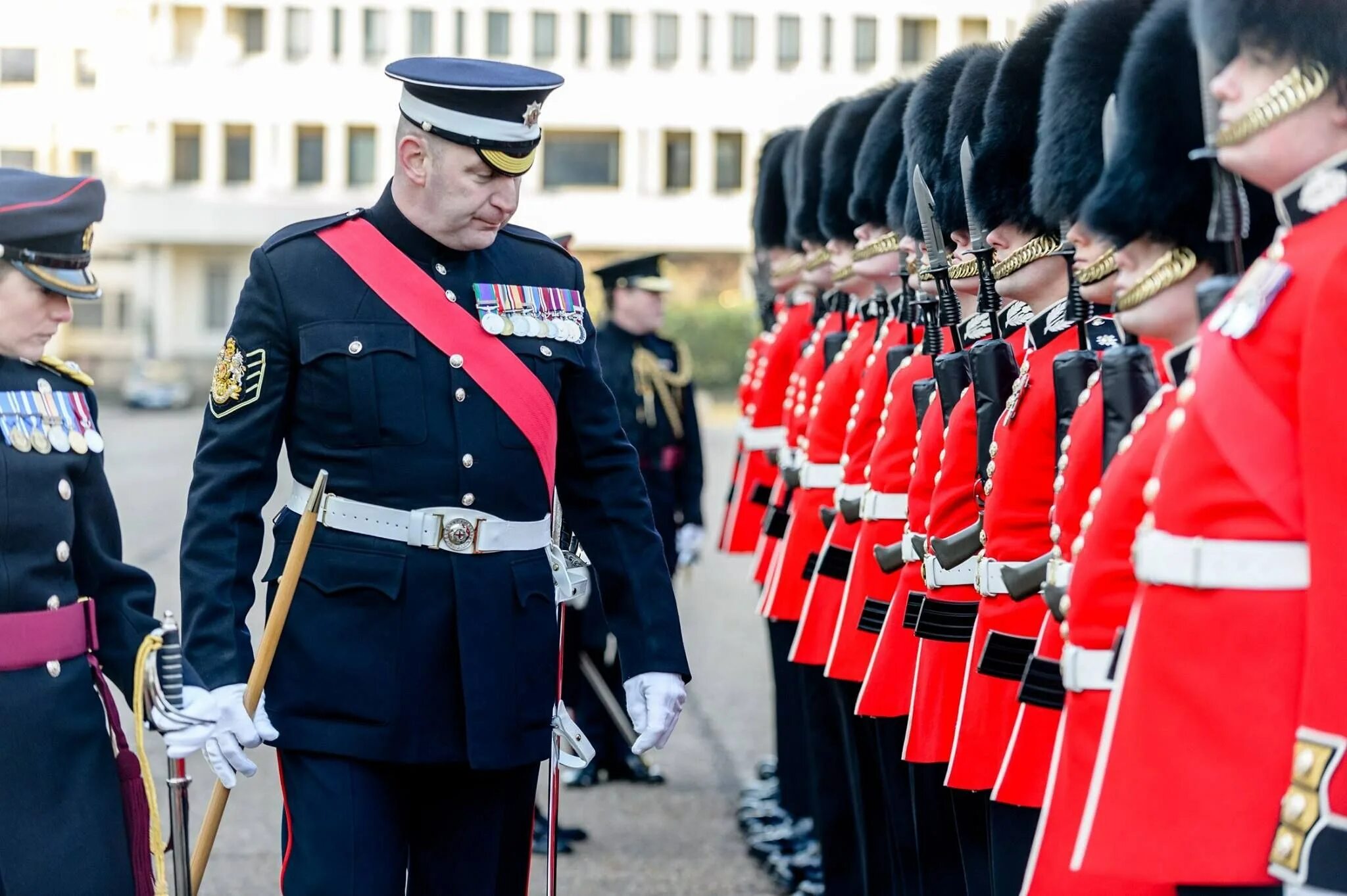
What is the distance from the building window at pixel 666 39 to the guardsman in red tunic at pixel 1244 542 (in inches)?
1911

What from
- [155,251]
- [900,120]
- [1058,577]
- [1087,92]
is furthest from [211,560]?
[155,251]

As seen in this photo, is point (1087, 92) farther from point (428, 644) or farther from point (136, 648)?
point (136, 648)

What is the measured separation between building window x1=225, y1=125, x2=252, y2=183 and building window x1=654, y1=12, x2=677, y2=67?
396 inches

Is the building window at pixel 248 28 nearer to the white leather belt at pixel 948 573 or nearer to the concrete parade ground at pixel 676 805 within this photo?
the concrete parade ground at pixel 676 805

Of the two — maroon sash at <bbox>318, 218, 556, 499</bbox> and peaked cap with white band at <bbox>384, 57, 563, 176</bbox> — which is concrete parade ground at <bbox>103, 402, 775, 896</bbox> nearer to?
maroon sash at <bbox>318, 218, 556, 499</bbox>

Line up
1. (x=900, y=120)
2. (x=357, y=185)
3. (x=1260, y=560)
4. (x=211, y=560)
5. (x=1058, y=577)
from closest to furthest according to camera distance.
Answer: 1. (x=1260, y=560)
2. (x=1058, y=577)
3. (x=211, y=560)
4. (x=900, y=120)
5. (x=357, y=185)

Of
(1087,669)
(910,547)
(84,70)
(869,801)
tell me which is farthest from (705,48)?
(1087,669)

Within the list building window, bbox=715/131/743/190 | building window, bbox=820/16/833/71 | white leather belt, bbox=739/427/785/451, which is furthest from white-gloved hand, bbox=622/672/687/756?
building window, bbox=820/16/833/71

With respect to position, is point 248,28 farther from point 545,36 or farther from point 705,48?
point 705,48

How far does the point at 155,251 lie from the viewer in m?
53.2

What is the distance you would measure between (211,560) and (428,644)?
420 mm

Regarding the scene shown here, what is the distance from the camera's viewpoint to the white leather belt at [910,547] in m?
4.74

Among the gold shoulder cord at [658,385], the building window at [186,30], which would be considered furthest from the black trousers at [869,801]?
the building window at [186,30]

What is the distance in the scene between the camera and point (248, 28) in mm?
52000
